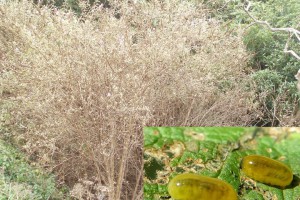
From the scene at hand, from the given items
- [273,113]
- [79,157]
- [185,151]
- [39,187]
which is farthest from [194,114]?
[185,151]

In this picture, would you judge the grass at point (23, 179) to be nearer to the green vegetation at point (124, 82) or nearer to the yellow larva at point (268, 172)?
the green vegetation at point (124, 82)

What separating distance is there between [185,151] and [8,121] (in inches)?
71.4

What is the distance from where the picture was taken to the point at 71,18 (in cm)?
249

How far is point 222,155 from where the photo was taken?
585 millimetres

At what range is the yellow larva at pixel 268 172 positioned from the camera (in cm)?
54

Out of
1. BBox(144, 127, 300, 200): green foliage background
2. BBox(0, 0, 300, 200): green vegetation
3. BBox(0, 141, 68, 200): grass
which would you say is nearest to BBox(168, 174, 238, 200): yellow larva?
BBox(144, 127, 300, 200): green foliage background

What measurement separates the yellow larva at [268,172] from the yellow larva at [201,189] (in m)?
0.04

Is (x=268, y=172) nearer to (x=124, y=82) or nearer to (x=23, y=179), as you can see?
(x=124, y=82)

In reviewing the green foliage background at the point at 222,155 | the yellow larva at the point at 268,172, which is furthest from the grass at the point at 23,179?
the yellow larva at the point at 268,172

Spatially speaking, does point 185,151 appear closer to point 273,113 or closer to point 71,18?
point 71,18

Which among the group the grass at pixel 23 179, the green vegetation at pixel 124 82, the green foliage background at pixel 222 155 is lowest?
the grass at pixel 23 179

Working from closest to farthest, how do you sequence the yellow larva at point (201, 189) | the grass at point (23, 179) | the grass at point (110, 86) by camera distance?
the yellow larva at point (201, 189) < the grass at point (23, 179) < the grass at point (110, 86)

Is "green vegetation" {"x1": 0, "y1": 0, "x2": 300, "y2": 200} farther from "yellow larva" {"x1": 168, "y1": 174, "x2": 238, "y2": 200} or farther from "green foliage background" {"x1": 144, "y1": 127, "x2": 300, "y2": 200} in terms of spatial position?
"yellow larva" {"x1": 168, "y1": 174, "x2": 238, "y2": 200}

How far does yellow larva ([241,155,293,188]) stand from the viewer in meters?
0.54
